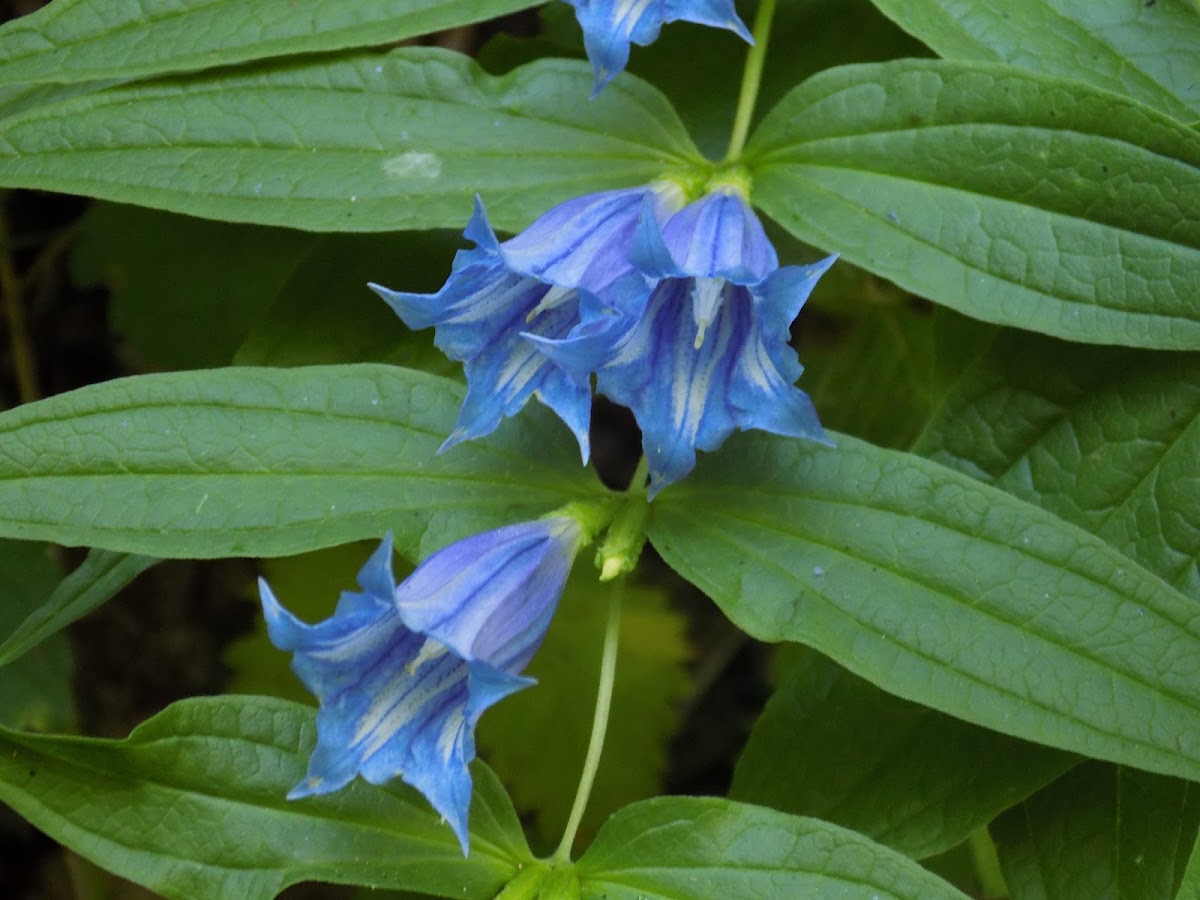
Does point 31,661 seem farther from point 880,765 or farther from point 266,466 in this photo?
point 880,765

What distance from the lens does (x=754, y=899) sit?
1.28 metres

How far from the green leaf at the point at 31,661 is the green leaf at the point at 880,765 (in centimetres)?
93

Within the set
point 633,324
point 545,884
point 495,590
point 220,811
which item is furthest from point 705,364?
point 220,811

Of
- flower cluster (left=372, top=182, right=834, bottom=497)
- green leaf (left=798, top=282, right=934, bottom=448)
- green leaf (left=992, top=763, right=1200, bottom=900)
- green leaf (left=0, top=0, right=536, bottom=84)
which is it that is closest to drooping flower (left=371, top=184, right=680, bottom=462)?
flower cluster (left=372, top=182, right=834, bottom=497)

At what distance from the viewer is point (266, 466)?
1.39 metres

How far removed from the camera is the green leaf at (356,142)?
1.50 meters

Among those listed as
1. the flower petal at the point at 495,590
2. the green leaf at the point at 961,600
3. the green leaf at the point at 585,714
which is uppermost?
the flower petal at the point at 495,590

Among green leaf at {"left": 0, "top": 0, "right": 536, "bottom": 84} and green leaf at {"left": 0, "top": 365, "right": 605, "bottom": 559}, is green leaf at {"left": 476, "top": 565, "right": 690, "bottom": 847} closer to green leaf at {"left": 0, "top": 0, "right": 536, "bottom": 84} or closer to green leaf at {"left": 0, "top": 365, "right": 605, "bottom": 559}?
green leaf at {"left": 0, "top": 365, "right": 605, "bottom": 559}

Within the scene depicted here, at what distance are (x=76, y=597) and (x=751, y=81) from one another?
99 cm

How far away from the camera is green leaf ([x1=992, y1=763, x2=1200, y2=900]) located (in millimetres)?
1362

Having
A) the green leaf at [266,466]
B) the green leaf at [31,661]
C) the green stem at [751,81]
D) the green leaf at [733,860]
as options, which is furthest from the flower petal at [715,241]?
the green leaf at [31,661]

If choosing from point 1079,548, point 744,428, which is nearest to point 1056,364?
point 1079,548

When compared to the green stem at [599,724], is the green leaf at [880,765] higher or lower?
lower

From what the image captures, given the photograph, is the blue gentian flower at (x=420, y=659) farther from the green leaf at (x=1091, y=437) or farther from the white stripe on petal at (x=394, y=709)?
the green leaf at (x=1091, y=437)
